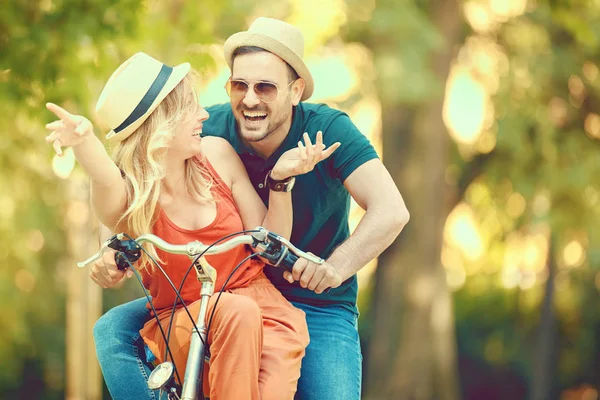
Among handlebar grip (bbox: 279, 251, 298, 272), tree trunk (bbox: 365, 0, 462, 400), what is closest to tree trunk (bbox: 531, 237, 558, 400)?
tree trunk (bbox: 365, 0, 462, 400)

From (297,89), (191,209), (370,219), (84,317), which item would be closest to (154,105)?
(191,209)

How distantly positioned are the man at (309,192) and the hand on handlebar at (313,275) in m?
0.11

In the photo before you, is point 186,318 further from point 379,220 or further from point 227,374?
point 379,220

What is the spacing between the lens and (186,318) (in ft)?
11.6

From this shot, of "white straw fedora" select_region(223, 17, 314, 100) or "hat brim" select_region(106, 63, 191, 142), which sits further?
"white straw fedora" select_region(223, 17, 314, 100)

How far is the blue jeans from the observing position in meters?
3.87

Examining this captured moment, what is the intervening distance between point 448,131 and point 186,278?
10.2 m

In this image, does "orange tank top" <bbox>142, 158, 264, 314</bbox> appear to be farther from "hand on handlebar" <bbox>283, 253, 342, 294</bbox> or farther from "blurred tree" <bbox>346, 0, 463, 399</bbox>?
"blurred tree" <bbox>346, 0, 463, 399</bbox>

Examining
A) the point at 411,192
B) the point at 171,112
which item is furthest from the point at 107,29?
the point at 411,192

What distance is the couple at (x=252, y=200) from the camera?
345 centimetres

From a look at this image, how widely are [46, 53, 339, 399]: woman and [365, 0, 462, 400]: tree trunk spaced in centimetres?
913

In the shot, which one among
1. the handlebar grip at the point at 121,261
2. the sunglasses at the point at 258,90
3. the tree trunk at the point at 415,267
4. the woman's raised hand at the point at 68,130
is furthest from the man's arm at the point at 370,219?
the tree trunk at the point at 415,267

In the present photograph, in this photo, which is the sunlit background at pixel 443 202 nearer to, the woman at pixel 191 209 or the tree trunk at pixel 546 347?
the tree trunk at pixel 546 347

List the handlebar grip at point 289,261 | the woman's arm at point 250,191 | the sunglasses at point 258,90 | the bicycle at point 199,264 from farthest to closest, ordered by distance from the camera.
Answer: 1. the sunglasses at point 258,90
2. the woman's arm at point 250,191
3. the handlebar grip at point 289,261
4. the bicycle at point 199,264
